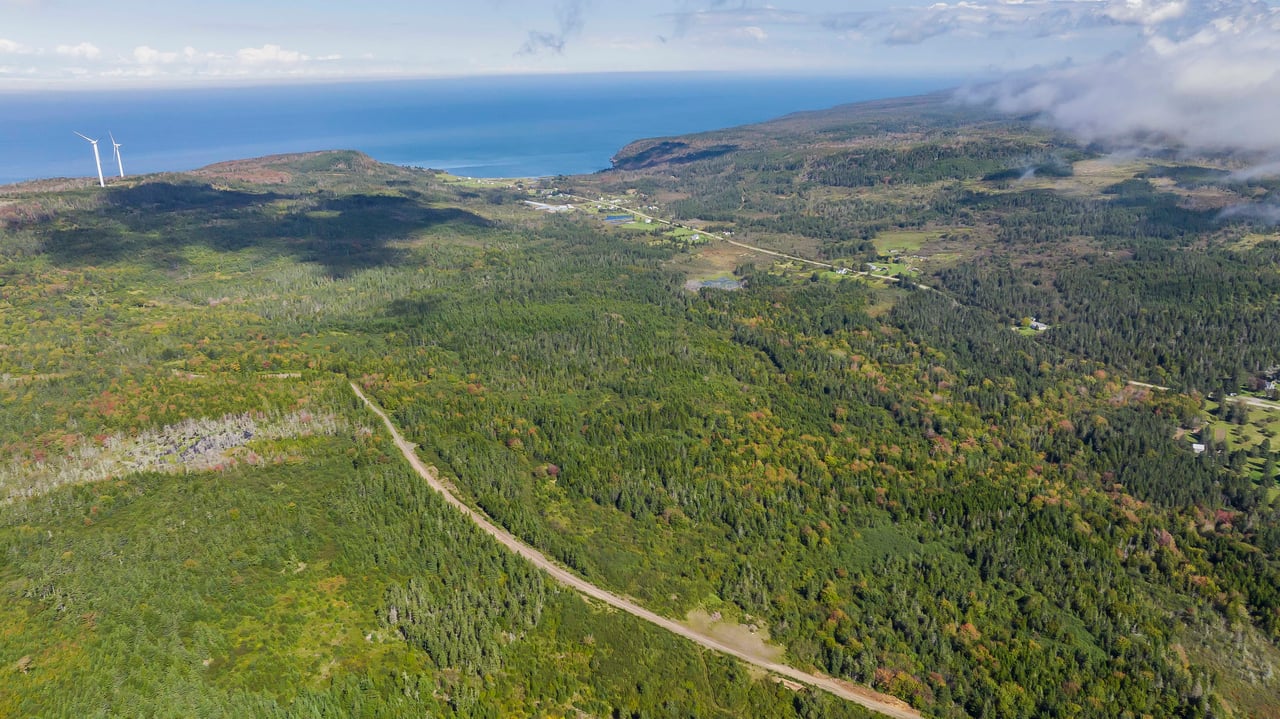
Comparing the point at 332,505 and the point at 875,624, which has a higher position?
the point at 332,505

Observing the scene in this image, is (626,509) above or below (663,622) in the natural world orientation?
above

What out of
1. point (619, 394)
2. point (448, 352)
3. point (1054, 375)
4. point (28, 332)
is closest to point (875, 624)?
point (619, 394)

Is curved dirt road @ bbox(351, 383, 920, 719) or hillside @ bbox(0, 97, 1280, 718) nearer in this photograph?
hillside @ bbox(0, 97, 1280, 718)

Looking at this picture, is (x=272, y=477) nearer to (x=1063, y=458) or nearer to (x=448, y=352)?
(x=448, y=352)

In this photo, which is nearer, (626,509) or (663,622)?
(663,622)
